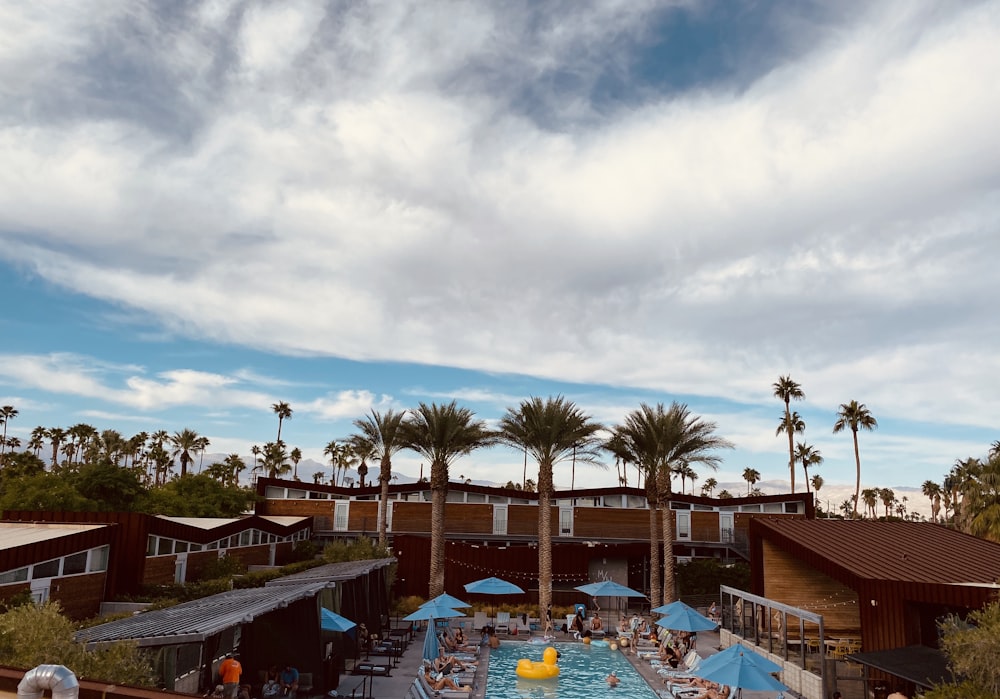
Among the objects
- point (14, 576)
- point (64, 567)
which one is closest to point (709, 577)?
point (64, 567)

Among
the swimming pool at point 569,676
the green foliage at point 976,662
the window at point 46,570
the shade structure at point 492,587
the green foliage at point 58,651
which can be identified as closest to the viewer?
the green foliage at point 58,651

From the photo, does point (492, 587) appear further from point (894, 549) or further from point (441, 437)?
point (894, 549)

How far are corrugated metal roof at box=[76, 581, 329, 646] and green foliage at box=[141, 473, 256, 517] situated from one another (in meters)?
34.0

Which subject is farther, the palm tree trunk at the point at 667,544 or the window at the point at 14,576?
the palm tree trunk at the point at 667,544

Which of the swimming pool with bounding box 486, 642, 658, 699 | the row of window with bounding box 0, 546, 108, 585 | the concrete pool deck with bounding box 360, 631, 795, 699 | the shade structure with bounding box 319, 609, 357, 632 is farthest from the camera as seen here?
the swimming pool with bounding box 486, 642, 658, 699

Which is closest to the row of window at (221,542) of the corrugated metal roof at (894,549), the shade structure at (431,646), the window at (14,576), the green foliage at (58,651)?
the window at (14,576)

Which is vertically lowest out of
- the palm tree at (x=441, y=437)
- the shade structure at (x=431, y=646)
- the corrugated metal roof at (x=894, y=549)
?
the shade structure at (x=431, y=646)

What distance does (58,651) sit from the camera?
1140cm

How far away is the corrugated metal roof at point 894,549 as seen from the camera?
20656 millimetres

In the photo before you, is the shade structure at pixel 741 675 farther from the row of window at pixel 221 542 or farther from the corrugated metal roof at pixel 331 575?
the row of window at pixel 221 542

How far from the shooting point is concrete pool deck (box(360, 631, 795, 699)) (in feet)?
67.6

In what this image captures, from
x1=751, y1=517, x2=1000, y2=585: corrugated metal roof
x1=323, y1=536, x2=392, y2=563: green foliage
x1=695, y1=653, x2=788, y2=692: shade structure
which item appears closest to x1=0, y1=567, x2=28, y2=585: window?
x1=323, y1=536, x2=392, y2=563: green foliage

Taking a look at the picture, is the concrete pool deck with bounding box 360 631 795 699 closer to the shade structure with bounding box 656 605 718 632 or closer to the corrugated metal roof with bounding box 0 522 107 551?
the shade structure with bounding box 656 605 718 632

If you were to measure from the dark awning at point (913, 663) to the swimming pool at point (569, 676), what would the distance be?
6655mm
